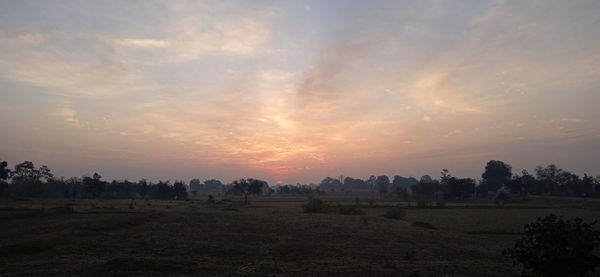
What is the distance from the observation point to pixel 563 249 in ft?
53.0

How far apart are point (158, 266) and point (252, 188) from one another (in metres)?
130

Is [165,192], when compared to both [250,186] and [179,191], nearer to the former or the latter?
[179,191]

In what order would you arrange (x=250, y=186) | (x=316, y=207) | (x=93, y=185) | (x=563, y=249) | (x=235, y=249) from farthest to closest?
1. (x=250, y=186)
2. (x=93, y=185)
3. (x=316, y=207)
4. (x=235, y=249)
5. (x=563, y=249)

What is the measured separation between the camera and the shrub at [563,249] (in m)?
15.9

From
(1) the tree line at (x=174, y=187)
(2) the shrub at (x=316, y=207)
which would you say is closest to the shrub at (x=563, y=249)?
(2) the shrub at (x=316, y=207)

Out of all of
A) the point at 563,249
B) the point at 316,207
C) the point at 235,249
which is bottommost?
the point at 235,249

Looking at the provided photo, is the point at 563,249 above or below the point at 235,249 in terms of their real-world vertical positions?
above

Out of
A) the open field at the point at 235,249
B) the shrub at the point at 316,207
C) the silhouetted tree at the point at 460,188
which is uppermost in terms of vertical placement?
the silhouetted tree at the point at 460,188

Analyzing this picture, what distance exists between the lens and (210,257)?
26.7 meters

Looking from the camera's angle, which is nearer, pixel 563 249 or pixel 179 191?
pixel 563 249

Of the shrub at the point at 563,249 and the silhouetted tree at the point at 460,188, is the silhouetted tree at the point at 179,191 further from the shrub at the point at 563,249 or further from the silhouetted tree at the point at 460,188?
the shrub at the point at 563,249

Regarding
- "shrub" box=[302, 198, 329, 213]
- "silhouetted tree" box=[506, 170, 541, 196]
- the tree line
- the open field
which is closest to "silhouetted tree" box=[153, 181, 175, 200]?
the tree line

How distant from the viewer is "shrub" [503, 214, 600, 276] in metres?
15.9

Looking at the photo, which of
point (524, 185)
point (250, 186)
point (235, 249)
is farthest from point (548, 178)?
point (235, 249)
